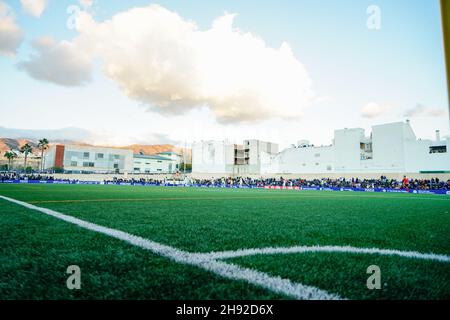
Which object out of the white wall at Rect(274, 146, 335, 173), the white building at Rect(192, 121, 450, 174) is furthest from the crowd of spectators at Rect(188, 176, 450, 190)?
the white wall at Rect(274, 146, 335, 173)

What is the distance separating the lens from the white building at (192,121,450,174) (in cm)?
4094

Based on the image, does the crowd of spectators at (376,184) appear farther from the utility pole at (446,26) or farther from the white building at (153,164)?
the white building at (153,164)

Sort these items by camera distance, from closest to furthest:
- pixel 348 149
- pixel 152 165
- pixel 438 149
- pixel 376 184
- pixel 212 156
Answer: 1. pixel 376 184
2. pixel 438 149
3. pixel 348 149
4. pixel 212 156
5. pixel 152 165

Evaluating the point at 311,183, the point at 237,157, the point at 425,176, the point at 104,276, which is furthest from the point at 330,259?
the point at 237,157

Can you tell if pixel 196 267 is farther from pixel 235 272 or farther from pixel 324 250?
pixel 324 250

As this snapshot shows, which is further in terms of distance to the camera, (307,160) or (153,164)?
(153,164)

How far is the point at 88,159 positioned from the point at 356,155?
67.6m

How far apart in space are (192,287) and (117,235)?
1.99m

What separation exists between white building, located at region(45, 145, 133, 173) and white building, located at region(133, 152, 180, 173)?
9.86 ft

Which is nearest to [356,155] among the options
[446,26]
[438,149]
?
[438,149]

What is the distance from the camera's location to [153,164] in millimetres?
91500

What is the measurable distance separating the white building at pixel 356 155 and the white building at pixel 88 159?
Result: 3199 centimetres
